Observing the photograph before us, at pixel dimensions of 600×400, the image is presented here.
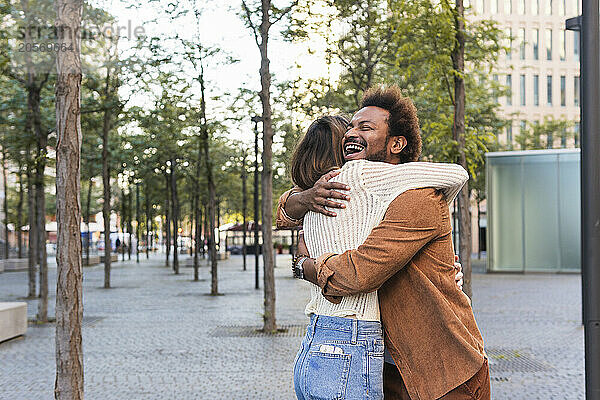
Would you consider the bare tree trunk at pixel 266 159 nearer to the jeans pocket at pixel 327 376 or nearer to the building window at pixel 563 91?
the jeans pocket at pixel 327 376

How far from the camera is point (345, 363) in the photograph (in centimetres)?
263

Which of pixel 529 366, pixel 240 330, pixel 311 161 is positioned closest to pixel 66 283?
pixel 311 161

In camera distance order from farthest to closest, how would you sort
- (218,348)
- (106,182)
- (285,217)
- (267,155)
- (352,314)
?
(106,182)
(267,155)
(218,348)
(285,217)
(352,314)

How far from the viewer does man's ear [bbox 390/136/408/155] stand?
9.37 ft

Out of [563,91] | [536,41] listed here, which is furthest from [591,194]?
[563,91]

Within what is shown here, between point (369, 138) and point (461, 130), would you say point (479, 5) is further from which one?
point (369, 138)

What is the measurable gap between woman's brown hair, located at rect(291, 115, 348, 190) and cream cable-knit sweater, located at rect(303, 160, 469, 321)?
0.66 ft

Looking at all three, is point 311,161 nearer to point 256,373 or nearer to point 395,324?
point 395,324

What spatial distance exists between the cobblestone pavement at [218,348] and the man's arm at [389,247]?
5.82m

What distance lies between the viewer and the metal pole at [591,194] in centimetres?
364

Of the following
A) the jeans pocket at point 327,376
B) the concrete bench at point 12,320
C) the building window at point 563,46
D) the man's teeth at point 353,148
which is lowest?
the concrete bench at point 12,320

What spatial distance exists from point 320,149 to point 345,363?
30.9 inches

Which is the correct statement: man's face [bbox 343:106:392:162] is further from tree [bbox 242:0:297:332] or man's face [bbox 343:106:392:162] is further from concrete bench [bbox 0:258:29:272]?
concrete bench [bbox 0:258:29:272]

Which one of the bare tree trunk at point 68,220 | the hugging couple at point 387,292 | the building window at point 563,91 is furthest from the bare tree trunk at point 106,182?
the building window at point 563,91
